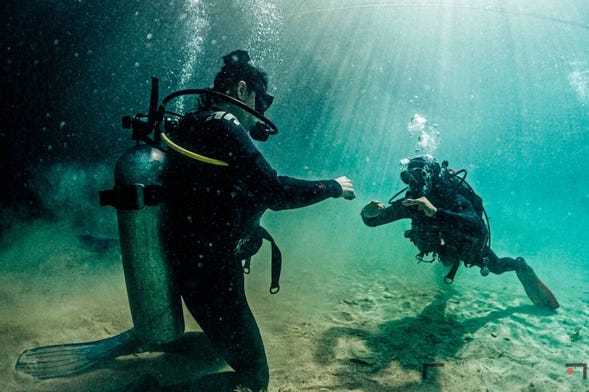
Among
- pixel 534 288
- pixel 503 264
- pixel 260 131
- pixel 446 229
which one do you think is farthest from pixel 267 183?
pixel 534 288

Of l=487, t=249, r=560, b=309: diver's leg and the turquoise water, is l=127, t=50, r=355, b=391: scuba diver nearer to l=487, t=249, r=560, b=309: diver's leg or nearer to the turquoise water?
the turquoise water

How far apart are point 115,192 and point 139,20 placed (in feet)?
58.4

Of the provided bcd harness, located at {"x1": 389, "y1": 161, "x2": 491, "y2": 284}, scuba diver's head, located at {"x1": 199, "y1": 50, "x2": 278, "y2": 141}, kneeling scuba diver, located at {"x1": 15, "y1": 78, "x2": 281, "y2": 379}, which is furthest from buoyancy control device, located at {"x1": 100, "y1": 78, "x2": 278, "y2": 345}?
bcd harness, located at {"x1": 389, "y1": 161, "x2": 491, "y2": 284}

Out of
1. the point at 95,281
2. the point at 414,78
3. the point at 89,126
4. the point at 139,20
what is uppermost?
the point at 414,78

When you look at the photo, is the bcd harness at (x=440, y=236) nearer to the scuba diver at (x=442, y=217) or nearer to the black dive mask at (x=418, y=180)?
the scuba diver at (x=442, y=217)

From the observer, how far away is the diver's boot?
6273mm

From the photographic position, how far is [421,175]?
16.8 feet

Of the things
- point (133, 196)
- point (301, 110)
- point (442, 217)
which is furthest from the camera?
point (301, 110)

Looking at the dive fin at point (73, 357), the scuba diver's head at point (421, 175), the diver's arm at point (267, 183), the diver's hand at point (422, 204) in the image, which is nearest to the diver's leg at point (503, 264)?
the scuba diver's head at point (421, 175)

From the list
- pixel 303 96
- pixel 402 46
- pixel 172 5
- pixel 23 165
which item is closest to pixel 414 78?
pixel 402 46

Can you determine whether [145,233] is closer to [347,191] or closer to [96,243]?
[347,191]

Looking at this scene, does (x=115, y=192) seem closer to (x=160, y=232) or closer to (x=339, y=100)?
(x=160, y=232)

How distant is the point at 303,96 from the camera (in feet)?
94.9

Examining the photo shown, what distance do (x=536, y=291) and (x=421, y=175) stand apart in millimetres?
4297
